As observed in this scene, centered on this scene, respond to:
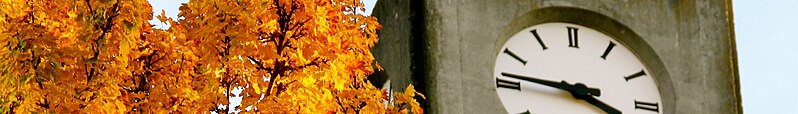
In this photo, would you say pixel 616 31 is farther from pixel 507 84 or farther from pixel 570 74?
pixel 507 84

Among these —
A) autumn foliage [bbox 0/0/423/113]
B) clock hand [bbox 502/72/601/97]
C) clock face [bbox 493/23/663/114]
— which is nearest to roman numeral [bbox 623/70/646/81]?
clock face [bbox 493/23/663/114]

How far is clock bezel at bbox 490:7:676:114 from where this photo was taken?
28.3 meters

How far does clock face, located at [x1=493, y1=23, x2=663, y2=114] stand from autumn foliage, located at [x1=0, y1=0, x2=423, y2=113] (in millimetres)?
1731

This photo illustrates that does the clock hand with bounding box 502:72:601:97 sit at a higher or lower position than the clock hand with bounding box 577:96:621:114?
higher

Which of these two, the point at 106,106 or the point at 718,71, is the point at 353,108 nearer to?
the point at 106,106

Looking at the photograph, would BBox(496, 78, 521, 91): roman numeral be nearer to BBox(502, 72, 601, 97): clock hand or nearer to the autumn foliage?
BBox(502, 72, 601, 97): clock hand

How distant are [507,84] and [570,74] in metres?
0.67

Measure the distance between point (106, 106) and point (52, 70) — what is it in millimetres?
450

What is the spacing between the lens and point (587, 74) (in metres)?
28.3

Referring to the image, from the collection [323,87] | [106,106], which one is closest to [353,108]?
[323,87]

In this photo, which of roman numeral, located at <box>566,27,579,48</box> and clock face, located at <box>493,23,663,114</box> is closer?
clock face, located at <box>493,23,663,114</box>

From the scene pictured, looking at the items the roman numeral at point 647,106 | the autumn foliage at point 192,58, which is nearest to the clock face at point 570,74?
the roman numeral at point 647,106

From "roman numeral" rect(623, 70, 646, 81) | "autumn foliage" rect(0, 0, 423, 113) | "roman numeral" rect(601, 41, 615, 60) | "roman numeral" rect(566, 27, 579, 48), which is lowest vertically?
"autumn foliage" rect(0, 0, 423, 113)

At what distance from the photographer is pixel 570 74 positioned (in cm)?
2823
